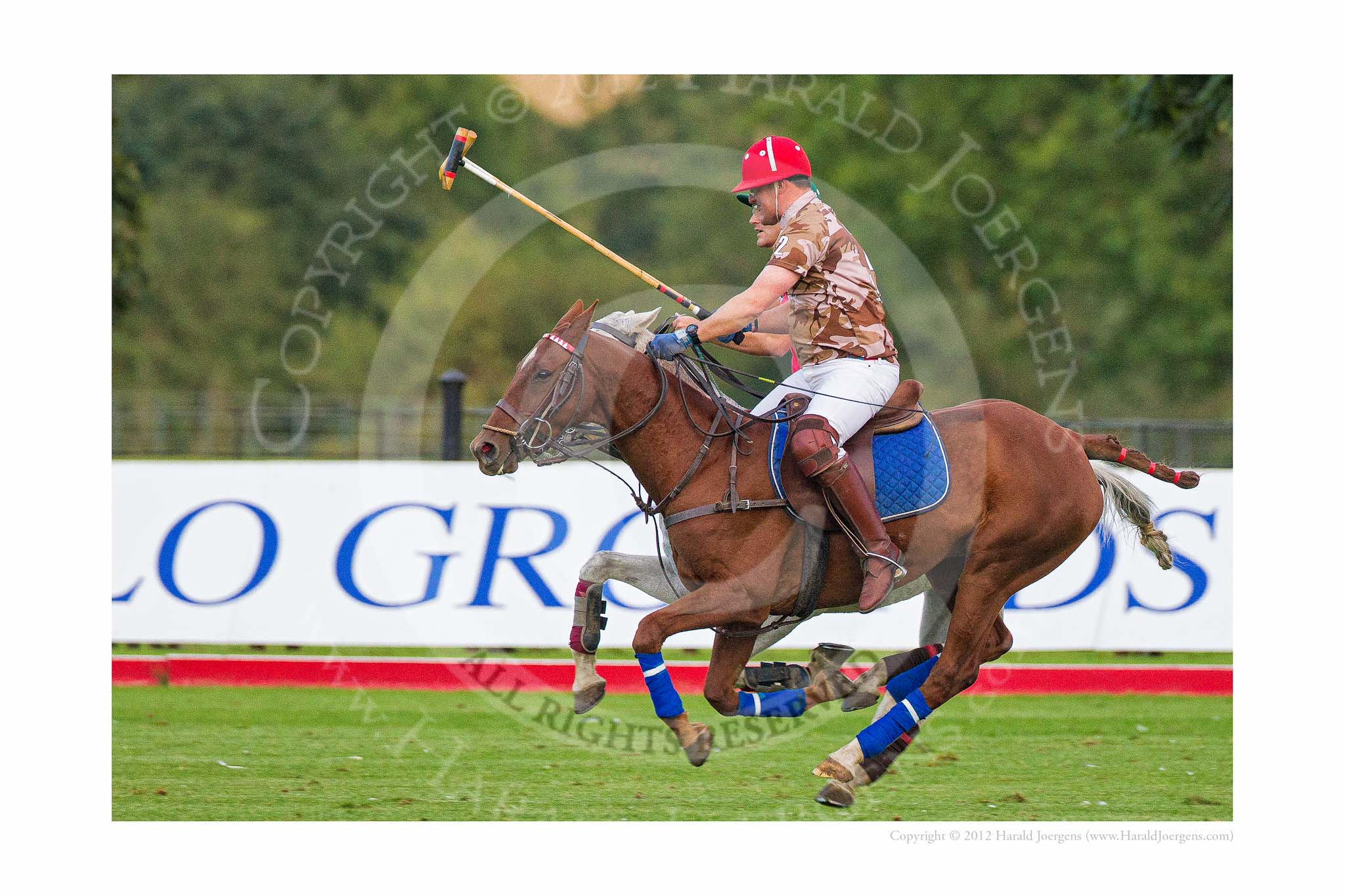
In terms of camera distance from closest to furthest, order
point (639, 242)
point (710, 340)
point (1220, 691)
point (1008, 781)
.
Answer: point (710, 340), point (1008, 781), point (1220, 691), point (639, 242)

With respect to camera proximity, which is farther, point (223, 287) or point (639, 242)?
point (639, 242)

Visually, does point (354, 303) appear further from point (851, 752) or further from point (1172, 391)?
point (851, 752)

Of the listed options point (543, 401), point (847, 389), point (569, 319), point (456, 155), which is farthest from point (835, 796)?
point (456, 155)

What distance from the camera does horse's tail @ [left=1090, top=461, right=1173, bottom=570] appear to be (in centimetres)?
678

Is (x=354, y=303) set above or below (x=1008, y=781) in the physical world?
above

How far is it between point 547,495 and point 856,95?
55.7 ft

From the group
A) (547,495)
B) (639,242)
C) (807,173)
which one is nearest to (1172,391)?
(639,242)

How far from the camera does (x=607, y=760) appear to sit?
7766mm

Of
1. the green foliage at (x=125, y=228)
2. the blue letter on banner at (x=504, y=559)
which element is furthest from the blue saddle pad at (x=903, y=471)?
the green foliage at (x=125, y=228)

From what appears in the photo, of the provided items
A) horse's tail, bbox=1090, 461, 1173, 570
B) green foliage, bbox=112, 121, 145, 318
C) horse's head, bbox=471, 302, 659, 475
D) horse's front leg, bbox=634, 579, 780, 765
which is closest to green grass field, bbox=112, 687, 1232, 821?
horse's front leg, bbox=634, 579, 780, 765

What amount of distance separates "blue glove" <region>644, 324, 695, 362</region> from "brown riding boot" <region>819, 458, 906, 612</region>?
80 cm

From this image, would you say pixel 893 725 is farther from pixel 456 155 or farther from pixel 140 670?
pixel 140 670

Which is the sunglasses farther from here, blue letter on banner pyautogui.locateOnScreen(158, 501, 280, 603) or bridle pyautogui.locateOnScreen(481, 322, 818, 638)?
blue letter on banner pyautogui.locateOnScreen(158, 501, 280, 603)

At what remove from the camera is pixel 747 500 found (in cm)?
599
